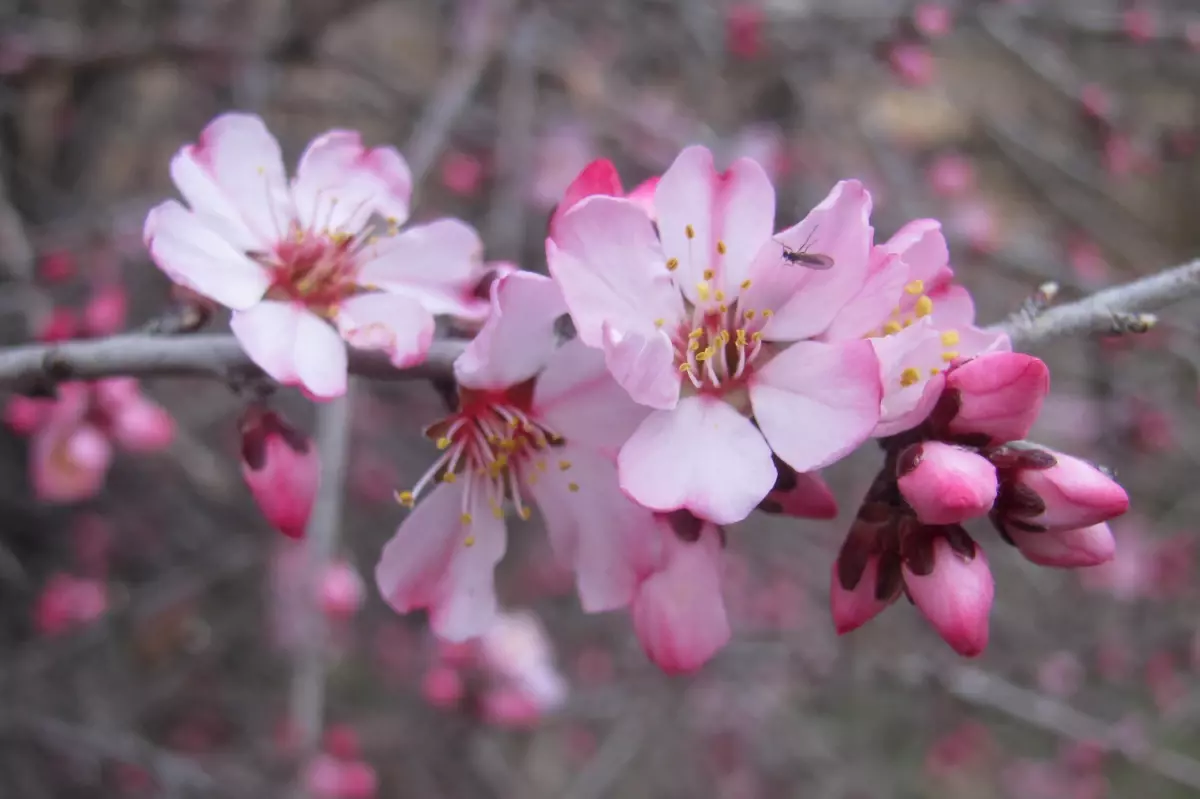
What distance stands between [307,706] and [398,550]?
2.38ft

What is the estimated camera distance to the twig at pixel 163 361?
0.87 meters

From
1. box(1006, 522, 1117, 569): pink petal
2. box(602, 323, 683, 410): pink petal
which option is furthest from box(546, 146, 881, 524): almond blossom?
box(1006, 522, 1117, 569): pink petal

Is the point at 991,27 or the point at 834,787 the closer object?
the point at 991,27

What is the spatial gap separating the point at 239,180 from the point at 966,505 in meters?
0.81

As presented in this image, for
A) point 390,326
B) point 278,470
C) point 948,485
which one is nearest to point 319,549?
point 278,470

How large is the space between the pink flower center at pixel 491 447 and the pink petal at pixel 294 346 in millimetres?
116

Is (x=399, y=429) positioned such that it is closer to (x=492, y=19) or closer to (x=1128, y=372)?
(x=492, y=19)

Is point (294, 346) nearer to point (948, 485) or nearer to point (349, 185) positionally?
point (349, 185)

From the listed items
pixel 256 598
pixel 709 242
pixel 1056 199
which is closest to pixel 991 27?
pixel 1056 199

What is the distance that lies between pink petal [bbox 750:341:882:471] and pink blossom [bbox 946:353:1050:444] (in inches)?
3.4

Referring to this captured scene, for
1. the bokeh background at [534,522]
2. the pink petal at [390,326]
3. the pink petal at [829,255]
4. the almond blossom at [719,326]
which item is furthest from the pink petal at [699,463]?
the bokeh background at [534,522]

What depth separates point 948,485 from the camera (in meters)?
0.70

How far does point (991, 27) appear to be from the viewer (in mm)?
2342

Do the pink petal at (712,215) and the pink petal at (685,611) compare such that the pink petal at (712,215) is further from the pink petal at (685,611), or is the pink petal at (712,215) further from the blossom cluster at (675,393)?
the pink petal at (685,611)
